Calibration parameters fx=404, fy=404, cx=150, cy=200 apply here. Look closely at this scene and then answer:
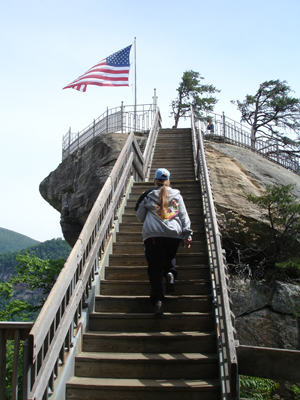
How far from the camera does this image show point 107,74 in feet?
46.7

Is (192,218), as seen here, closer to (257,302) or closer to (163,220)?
(163,220)

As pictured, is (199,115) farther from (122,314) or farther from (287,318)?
(122,314)

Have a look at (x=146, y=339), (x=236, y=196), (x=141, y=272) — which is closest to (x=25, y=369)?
(x=146, y=339)

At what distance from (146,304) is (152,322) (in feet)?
1.10

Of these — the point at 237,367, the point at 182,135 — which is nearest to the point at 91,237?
the point at 237,367

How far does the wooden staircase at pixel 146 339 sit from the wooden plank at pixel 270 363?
2.67 ft

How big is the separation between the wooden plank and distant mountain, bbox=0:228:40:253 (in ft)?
573

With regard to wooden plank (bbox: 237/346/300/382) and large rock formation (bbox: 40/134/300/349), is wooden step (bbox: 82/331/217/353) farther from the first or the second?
large rock formation (bbox: 40/134/300/349)

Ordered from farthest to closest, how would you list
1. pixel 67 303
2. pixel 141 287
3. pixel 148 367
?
pixel 141 287 → pixel 67 303 → pixel 148 367

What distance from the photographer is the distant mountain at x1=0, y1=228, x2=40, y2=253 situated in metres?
170

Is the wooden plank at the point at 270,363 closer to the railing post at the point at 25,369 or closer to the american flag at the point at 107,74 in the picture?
the railing post at the point at 25,369

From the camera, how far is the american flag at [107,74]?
537 inches

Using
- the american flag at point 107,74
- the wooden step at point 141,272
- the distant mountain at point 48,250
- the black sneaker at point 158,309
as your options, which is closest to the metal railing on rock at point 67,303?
the wooden step at point 141,272

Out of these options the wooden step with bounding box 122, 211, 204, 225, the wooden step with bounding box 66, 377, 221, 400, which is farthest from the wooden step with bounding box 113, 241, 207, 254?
the wooden step with bounding box 66, 377, 221, 400
